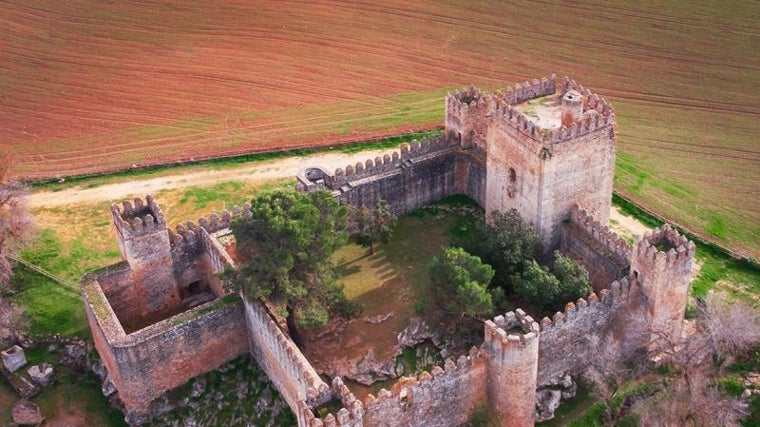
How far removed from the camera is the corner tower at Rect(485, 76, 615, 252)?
159 ft

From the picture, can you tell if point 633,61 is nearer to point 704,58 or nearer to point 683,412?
point 704,58

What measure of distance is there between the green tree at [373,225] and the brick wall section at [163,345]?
1051cm

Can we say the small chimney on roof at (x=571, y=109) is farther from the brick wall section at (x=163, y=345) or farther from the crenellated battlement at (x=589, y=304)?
the brick wall section at (x=163, y=345)

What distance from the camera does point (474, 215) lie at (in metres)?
58.0

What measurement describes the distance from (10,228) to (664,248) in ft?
130

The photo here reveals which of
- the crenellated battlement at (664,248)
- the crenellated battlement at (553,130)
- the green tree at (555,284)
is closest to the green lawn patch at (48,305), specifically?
the green tree at (555,284)

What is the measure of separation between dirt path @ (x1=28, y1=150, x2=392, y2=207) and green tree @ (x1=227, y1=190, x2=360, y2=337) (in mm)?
19378

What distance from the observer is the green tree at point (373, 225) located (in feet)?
177

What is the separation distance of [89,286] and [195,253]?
20.9ft

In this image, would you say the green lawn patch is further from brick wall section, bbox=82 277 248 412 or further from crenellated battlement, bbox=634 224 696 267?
crenellated battlement, bbox=634 224 696 267

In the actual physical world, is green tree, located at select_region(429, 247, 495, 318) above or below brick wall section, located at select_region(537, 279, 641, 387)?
above

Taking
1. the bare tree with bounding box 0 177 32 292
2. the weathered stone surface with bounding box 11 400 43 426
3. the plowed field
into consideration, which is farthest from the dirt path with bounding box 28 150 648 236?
the weathered stone surface with bounding box 11 400 43 426

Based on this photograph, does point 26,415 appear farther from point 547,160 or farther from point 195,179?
point 547,160

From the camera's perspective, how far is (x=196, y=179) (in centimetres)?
6494
